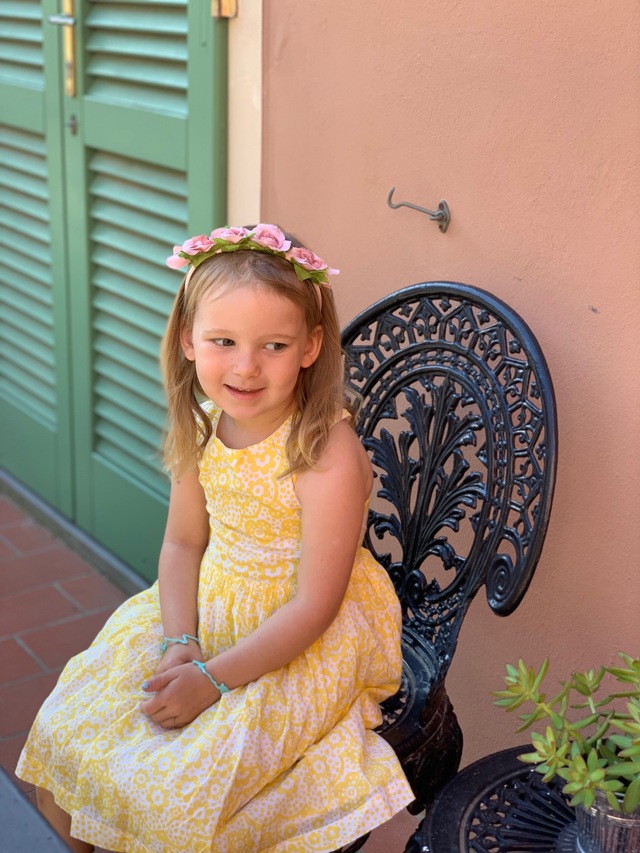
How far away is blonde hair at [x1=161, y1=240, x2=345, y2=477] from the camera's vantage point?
1873 millimetres

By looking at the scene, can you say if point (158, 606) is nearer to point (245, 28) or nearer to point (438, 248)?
point (438, 248)

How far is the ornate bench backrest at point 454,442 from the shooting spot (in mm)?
1895

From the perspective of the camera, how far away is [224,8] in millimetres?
2785

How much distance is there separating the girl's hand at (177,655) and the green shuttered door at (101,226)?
1.03 metres

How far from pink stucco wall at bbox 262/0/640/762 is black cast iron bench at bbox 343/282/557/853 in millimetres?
126

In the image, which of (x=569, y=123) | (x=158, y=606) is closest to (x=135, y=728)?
(x=158, y=606)

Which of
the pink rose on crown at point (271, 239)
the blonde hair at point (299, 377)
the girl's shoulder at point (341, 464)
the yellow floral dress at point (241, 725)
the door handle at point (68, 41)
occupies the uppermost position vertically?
the door handle at point (68, 41)

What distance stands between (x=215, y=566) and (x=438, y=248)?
81 cm

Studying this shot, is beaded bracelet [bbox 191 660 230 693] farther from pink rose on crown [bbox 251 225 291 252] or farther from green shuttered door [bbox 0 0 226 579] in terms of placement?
green shuttered door [bbox 0 0 226 579]

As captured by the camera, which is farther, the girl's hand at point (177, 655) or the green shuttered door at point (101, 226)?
the green shuttered door at point (101, 226)

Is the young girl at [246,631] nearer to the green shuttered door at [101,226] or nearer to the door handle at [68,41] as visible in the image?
the green shuttered door at [101,226]

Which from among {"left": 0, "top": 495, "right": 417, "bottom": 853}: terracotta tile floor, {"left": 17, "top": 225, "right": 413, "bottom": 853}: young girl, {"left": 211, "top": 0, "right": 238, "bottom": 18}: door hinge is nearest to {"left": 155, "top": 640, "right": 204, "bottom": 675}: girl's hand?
{"left": 17, "top": 225, "right": 413, "bottom": 853}: young girl

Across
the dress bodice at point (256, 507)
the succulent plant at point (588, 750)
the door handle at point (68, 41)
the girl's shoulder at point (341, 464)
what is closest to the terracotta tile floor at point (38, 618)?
the dress bodice at point (256, 507)

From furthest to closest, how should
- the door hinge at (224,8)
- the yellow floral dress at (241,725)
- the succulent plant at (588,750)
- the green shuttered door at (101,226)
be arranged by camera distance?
the green shuttered door at (101,226)
the door hinge at (224,8)
the yellow floral dress at (241,725)
the succulent plant at (588,750)
